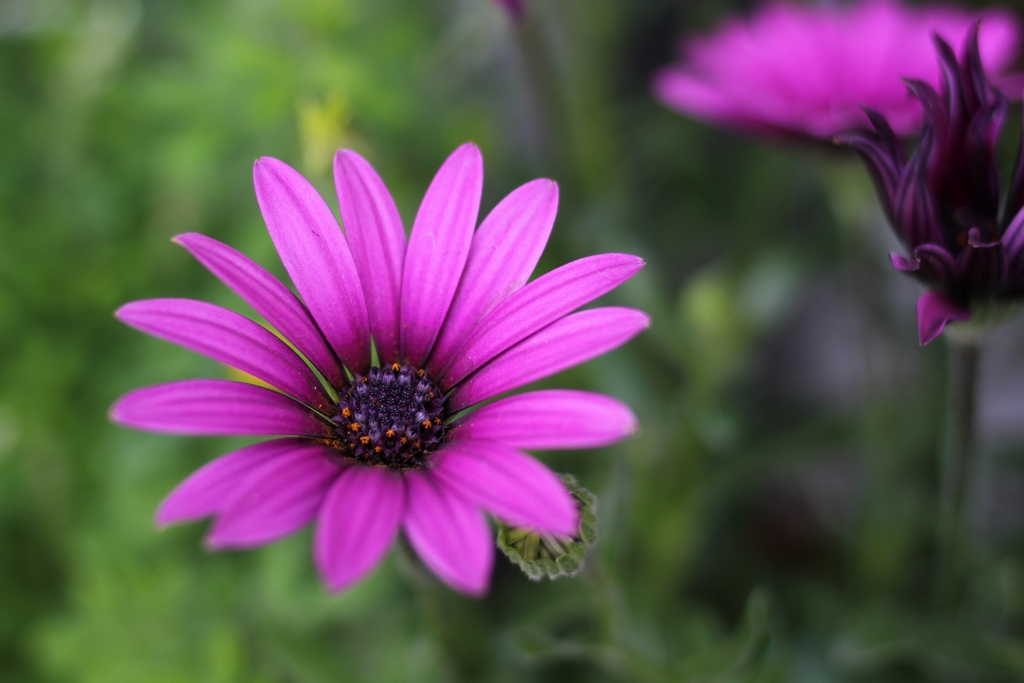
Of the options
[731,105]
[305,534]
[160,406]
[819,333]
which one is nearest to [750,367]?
[819,333]

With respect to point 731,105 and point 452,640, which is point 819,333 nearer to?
point 731,105

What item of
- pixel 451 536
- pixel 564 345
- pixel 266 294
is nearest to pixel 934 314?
pixel 564 345

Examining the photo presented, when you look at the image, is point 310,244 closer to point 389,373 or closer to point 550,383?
point 389,373

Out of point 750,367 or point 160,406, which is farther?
point 750,367

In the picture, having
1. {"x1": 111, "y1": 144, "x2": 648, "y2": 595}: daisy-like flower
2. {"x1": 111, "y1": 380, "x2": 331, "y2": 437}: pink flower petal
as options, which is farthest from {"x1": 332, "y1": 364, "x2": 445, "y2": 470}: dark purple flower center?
{"x1": 111, "y1": 380, "x2": 331, "y2": 437}: pink flower petal

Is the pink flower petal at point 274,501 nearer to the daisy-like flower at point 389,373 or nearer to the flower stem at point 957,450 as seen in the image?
the daisy-like flower at point 389,373

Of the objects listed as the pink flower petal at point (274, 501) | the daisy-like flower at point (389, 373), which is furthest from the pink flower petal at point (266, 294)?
the pink flower petal at point (274, 501)

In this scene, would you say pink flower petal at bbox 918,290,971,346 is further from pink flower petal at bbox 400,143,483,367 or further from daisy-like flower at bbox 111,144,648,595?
pink flower petal at bbox 400,143,483,367
